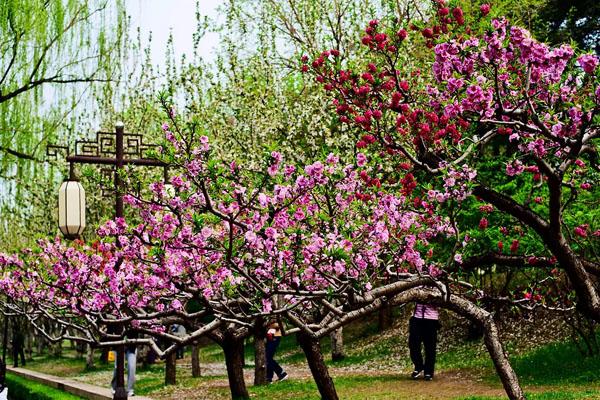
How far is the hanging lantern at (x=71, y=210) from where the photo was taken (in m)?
12.6

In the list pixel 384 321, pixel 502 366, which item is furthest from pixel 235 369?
pixel 384 321

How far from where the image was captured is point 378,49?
301 inches

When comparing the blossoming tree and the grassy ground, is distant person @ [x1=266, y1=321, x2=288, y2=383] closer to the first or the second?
the grassy ground

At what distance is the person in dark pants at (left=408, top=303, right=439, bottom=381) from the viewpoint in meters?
15.1

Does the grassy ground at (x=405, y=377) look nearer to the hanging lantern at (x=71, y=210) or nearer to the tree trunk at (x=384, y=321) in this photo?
the tree trunk at (x=384, y=321)

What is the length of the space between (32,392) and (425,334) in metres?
9.74

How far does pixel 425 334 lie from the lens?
1526cm

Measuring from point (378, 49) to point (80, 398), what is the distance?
1166 cm

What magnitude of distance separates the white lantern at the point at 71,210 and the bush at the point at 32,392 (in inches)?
208

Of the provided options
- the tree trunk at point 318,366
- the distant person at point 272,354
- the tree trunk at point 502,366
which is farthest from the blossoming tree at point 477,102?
the distant person at point 272,354

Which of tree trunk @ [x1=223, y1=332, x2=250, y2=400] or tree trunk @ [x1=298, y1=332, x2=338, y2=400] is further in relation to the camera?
tree trunk @ [x1=223, y1=332, x2=250, y2=400]

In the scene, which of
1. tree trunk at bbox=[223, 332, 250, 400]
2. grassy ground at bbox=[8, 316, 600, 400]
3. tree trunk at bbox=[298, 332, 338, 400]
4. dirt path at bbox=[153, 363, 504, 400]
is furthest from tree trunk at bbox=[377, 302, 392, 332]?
tree trunk at bbox=[298, 332, 338, 400]

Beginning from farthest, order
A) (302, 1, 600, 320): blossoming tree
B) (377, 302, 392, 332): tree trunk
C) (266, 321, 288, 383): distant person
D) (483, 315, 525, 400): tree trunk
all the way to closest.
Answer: (377, 302, 392, 332): tree trunk
(266, 321, 288, 383): distant person
(483, 315, 525, 400): tree trunk
(302, 1, 600, 320): blossoming tree

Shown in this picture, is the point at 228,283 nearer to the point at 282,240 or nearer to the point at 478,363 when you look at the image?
the point at 282,240
